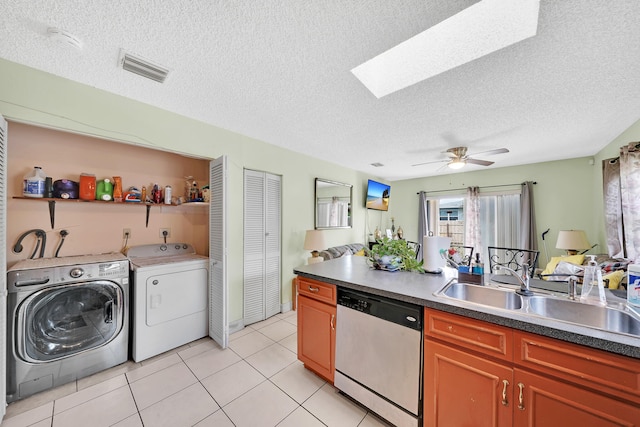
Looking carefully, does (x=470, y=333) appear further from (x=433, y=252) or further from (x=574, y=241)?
(x=574, y=241)

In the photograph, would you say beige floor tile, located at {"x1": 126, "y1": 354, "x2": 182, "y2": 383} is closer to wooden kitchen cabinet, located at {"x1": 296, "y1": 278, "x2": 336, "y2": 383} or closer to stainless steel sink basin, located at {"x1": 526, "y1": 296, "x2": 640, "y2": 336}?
wooden kitchen cabinet, located at {"x1": 296, "y1": 278, "x2": 336, "y2": 383}

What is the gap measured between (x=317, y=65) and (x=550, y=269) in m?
4.14

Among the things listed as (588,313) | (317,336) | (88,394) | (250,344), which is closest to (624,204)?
(588,313)

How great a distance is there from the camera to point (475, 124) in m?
2.51

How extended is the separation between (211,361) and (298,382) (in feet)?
2.96

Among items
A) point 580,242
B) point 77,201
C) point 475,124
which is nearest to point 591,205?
point 580,242

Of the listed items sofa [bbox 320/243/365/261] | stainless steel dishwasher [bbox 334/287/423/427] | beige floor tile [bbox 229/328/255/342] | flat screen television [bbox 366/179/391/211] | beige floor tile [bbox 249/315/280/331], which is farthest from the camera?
flat screen television [bbox 366/179/391/211]

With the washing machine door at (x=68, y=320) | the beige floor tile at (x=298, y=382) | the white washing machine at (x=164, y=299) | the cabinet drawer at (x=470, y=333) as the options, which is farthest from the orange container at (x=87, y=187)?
the cabinet drawer at (x=470, y=333)

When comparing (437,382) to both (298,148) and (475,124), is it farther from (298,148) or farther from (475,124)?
(298,148)

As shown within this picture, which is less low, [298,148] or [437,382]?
[298,148]

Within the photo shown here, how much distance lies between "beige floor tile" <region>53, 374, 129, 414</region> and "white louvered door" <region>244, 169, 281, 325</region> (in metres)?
1.27

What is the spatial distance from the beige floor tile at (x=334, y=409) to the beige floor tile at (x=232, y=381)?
20.0 inches

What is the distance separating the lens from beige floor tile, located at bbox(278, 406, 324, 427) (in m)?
1.53

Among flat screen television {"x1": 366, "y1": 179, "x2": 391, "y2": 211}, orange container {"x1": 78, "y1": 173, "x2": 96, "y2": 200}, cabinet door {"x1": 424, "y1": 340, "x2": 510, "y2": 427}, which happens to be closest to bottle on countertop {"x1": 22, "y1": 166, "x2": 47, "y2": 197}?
orange container {"x1": 78, "y1": 173, "x2": 96, "y2": 200}
